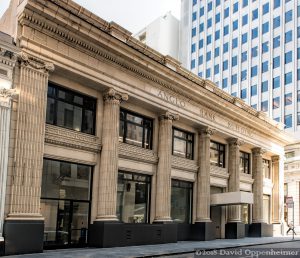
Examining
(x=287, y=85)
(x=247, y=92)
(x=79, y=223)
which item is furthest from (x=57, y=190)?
(x=247, y=92)

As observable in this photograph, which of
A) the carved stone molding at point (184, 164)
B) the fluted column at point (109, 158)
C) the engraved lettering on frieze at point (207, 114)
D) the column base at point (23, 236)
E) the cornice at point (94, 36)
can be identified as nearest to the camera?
the column base at point (23, 236)

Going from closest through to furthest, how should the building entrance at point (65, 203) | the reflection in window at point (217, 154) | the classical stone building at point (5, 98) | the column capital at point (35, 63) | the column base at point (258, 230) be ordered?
1. the classical stone building at point (5, 98)
2. the column capital at point (35, 63)
3. the building entrance at point (65, 203)
4. the reflection in window at point (217, 154)
5. the column base at point (258, 230)

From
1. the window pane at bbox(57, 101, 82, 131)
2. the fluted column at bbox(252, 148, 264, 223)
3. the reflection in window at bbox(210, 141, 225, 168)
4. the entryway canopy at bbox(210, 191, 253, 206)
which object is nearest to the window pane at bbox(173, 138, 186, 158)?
the reflection in window at bbox(210, 141, 225, 168)

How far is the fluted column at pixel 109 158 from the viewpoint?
20.6 meters

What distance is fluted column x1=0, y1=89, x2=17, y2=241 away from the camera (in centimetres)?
1614

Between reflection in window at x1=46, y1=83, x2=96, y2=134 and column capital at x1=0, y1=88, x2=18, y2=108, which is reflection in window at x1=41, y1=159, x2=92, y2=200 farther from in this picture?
column capital at x1=0, y1=88, x2=18, y2=108

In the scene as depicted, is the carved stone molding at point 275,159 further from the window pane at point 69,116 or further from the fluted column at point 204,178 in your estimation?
the window pane at point 69,116

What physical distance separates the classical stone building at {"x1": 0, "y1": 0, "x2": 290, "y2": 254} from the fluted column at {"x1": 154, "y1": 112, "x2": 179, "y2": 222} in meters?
0.06

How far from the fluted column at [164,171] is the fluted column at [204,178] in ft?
13.3

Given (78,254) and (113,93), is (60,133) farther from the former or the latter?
(78,254)

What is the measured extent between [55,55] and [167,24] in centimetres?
7184

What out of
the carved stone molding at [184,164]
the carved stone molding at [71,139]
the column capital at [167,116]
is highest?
the column capital at [167,116]

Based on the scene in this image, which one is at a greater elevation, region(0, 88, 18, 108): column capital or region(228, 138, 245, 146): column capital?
region(228, 138, 245, 146): column capital

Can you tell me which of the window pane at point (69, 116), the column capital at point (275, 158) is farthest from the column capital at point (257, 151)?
the window pane at point (69, 116)
